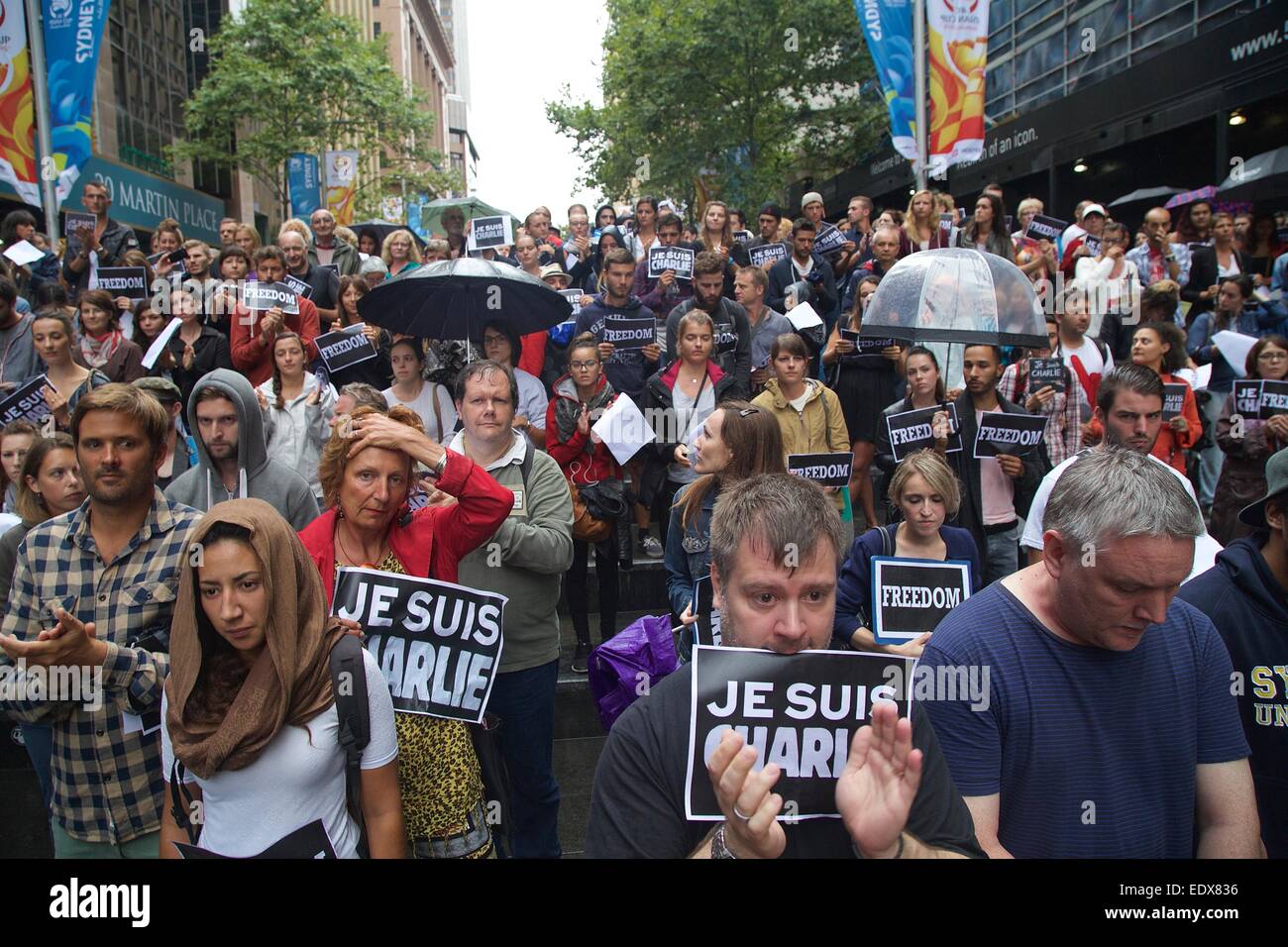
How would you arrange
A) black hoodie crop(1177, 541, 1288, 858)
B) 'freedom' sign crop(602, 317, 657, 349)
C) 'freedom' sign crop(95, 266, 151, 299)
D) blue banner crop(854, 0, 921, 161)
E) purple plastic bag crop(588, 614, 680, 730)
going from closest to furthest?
black hoodie crop(1177, 541, 1288, 858), purple plastic bag crop(588, 614, 680, 730), 'freedom' sign crop(602, 317, 657, 349), 'freedom' sign crop(95, 266, 151, 299), blue banner crop(854, 0, 921, 161)

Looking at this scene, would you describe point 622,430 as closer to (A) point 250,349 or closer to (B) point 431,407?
(B) point 431,407

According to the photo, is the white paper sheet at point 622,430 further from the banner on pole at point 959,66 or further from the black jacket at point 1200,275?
the black jacket at point 1200,275

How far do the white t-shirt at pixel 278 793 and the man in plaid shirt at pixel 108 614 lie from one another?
67 cm

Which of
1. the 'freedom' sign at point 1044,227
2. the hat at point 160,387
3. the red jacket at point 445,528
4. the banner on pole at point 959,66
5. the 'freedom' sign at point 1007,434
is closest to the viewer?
the red jacket at point 445,528

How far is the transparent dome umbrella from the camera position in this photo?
19.6ft

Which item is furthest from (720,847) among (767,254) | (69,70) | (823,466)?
(69,70)

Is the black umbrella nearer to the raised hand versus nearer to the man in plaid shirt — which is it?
the man in plaid shirt

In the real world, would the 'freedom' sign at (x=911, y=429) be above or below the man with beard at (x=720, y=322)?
below

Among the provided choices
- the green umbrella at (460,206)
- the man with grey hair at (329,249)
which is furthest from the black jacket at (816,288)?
the green umbrella at (460,206)

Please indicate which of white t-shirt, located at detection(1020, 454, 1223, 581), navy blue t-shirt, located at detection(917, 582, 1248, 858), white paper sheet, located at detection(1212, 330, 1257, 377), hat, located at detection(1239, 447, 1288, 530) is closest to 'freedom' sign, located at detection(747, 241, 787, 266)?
white paper sheet, located at detection(1212, 330, 1257, 377)

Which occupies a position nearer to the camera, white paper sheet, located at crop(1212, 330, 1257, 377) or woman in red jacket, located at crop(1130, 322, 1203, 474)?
woman in red jacket, located at crop(1130, 322, 1203, 474)

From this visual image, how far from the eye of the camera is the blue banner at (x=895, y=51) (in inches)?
475

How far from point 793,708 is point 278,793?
148 centimetres

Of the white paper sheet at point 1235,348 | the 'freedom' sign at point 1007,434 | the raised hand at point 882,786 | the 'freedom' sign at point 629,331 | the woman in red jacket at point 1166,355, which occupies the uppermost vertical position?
the 'freedom' sign at point 629,331
